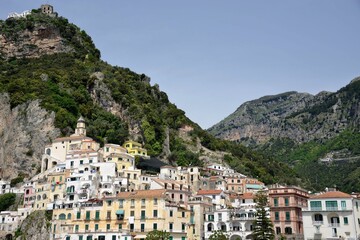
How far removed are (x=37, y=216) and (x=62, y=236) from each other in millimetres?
6997

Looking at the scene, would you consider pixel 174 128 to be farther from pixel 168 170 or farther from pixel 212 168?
pixel 168 170

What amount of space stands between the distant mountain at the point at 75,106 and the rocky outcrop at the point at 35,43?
0.28m

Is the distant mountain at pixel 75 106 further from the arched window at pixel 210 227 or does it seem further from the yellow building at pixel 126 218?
the arched window at pixel 210 227

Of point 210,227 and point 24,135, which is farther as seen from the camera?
point 24,135

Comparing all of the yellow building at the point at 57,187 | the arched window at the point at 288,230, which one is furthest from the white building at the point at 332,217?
the yellow building at the point at 57,187

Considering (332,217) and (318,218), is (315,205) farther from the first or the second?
(332,217)

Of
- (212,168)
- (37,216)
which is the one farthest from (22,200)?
(212,168)

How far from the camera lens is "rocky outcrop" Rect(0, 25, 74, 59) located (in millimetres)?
141750

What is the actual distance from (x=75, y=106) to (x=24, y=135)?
573 inches

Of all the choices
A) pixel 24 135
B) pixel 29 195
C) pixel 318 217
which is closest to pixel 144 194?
pixel 29 195

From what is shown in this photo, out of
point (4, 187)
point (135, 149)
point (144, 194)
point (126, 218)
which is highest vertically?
point (135, 149)

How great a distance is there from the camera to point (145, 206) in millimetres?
68562

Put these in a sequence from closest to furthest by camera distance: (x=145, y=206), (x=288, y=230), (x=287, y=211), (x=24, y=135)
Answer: (x=288, y=230)
(x=287, y=211)
(x=145, y=206)
(x=24, y=135)

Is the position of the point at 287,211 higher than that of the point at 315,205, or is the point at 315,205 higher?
the point at 315,205
